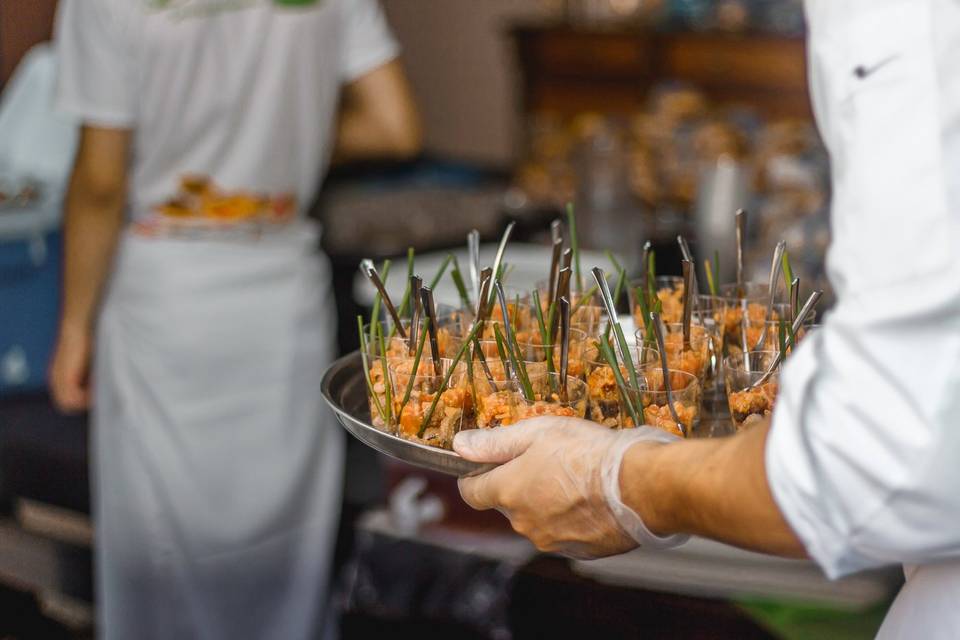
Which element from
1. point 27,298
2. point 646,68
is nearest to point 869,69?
point 27,298

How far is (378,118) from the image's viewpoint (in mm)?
2525

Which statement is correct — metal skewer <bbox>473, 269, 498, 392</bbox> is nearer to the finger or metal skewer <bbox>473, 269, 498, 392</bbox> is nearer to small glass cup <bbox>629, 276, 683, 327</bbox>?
the finger

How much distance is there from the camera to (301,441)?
252 centimetres

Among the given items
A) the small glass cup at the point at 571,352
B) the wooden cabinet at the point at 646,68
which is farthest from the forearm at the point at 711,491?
the wooden cabinet at the point at 646,68

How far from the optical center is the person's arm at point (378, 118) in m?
2.48

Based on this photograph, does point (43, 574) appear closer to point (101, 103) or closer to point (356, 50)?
point (101, 103)

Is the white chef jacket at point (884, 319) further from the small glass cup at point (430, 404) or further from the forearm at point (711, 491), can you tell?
the small glass cup at point (430, 404)

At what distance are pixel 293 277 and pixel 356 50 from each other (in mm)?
509

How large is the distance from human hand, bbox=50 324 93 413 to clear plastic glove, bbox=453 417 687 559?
1.49 m

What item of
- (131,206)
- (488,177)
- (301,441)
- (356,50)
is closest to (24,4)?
(131,206)

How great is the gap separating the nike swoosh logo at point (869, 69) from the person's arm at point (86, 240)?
170 centimetres

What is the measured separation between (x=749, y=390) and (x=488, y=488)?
0.31 meters

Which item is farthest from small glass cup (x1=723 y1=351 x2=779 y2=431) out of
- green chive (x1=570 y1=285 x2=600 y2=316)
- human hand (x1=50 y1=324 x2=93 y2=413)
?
human hand (x1=50 y1=324 x2=93 y2=413)

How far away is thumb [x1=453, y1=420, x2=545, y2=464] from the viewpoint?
3.64ft
